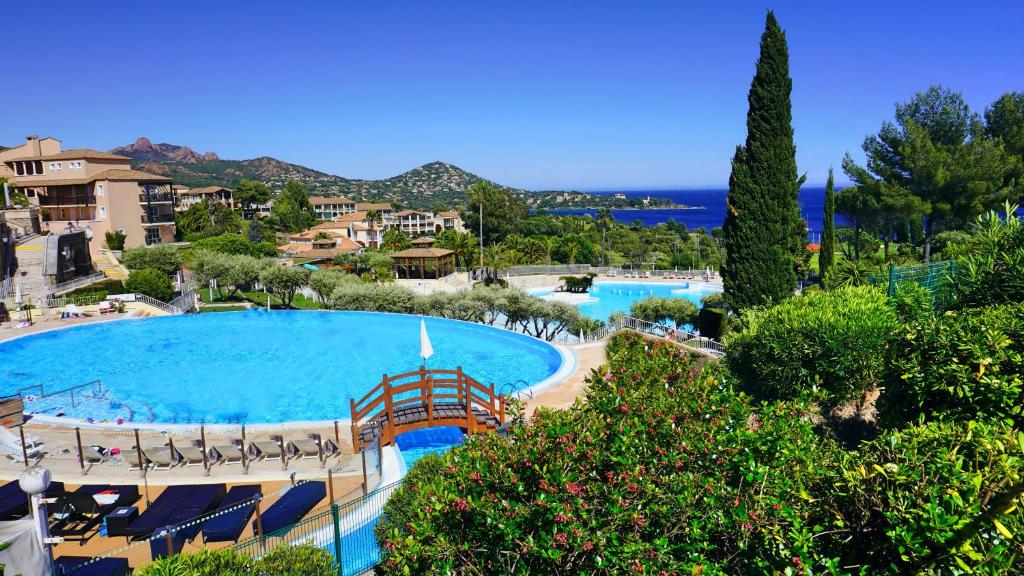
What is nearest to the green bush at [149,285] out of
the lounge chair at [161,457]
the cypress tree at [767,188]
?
the lounge chair at [161,457]

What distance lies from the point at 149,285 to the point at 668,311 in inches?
1015

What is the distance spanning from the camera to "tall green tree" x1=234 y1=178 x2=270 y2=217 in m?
86.6

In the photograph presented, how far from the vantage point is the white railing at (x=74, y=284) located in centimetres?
2907

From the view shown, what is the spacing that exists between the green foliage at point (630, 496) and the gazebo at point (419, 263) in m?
39.3

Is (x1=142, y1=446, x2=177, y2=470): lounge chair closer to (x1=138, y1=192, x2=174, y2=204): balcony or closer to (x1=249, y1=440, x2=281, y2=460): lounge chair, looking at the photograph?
(x1=249, y1=440, x2=281, y2=460): lounge chair

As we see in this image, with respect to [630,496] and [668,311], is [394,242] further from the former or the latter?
[630,496]

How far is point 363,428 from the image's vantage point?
12391mm

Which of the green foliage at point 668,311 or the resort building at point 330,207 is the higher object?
the resort building at point 330,207

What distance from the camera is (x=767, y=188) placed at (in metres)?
19.2

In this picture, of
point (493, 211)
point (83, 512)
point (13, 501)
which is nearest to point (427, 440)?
point (83, 512)

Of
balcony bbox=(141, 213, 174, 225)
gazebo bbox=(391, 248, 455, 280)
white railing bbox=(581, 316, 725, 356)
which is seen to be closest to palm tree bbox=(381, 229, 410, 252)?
gazebo bbox=(391, 248, 455, 280)

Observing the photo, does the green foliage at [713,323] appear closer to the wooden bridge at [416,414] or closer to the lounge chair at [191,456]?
the wooden bridge at [416,414]

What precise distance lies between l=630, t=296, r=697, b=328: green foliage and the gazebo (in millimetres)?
21443

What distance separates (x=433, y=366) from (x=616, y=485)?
613 inches
